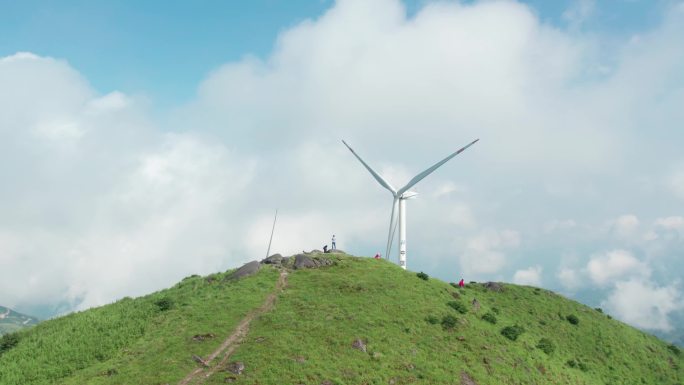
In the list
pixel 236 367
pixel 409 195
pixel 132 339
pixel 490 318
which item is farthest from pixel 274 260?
pixel 236 367

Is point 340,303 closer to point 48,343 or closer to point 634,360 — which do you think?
point 48,343

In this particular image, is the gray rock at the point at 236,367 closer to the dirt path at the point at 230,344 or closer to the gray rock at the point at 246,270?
A: the dirt path at the point at 230,344

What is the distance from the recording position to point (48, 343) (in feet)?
200

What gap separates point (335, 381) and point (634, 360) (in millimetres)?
66856

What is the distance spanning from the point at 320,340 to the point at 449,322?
2066cm

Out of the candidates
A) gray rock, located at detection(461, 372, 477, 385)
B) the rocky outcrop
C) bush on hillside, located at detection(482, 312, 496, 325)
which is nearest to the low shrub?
bush on hillside, located at detection(482, 312, 496, 325)

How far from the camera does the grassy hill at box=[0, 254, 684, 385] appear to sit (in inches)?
2057

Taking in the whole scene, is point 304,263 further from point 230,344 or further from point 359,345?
point 359,345

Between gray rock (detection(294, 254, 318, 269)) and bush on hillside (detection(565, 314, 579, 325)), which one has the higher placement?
gray rock (detection(294, 254, 318, 269))

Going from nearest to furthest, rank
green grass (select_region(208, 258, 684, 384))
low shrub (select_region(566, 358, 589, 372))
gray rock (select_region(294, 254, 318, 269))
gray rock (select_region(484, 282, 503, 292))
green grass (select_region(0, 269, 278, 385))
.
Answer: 1. green grass (select_region(0, 269, 278, 385))
2. green grass (select_region(208, 258, 684, 384))
3. low shrub (select_region(566, 358, 589, 372))
4. gray rock (select_region(294, 254, 318, 269))
5. gray rock (select_region(484, 282, 503, 292))

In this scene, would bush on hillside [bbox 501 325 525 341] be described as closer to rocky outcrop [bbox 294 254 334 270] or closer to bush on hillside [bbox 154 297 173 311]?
rocky outcrop [bbox 294 254 334 270]

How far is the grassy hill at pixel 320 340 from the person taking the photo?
5225cm

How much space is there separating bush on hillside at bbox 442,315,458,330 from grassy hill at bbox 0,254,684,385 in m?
0.17

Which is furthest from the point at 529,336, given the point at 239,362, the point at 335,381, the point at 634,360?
the point at 239,362
